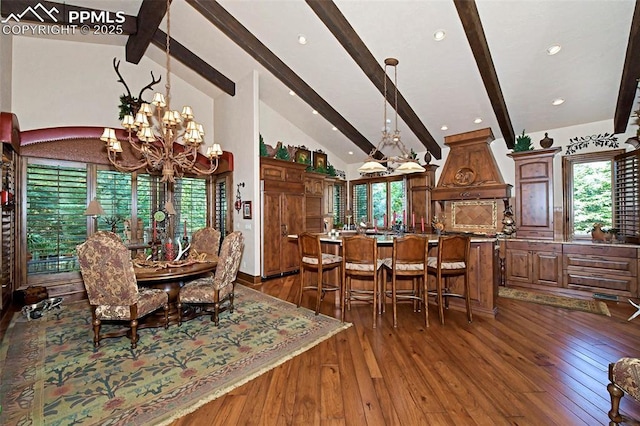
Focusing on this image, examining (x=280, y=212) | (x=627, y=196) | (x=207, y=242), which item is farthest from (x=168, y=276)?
(x=627, y=196)

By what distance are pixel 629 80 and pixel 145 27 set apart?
24.7 feet

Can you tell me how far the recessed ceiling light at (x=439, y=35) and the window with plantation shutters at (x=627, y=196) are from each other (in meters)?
3.57

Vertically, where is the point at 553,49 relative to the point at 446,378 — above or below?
above

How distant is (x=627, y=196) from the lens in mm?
4504

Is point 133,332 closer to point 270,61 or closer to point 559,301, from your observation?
point 270,61

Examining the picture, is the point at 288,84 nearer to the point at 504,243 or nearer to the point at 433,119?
the point at 433,119

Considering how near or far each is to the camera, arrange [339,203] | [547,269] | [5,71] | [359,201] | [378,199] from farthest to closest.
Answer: [339,203], [359,201], [378,199], [547,269], [5,71]

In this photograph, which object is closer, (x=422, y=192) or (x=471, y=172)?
(x=471, y=172)

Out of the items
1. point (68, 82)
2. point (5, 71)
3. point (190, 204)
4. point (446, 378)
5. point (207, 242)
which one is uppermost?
point (68, 82)

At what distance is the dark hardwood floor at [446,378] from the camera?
75.1 inches

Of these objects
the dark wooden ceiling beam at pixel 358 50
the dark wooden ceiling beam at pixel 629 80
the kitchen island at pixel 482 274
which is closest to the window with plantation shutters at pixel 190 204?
the kitchen island at pixel 482 274

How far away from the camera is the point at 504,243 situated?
5.31m

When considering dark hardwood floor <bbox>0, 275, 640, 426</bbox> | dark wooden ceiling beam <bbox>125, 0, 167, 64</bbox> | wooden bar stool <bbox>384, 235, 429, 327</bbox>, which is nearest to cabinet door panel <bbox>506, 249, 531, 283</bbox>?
dark hardwood floor <bbox>0, 275, 640, 426</bbox>

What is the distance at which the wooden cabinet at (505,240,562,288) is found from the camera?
4.81 m
